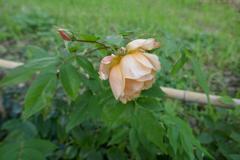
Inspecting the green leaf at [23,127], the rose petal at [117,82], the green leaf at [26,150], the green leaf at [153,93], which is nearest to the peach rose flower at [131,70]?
the rose petal at [117,82]

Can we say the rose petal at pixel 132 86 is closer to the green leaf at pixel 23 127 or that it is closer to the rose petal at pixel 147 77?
the rose petal at pixel 147 77

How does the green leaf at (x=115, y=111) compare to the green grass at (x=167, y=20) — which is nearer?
the green leaf at (x=115, y=111)

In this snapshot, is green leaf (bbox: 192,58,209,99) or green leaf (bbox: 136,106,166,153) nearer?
green leaf (bbox: 136,106,166,153)

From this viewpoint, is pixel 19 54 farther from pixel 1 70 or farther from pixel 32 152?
pixel 32 152

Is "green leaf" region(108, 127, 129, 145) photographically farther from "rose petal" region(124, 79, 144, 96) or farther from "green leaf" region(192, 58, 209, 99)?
"rose petal" region(124, 79, 144, 96)

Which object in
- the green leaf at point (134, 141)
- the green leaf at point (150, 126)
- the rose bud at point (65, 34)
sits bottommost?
the green leaf at point (134, 141)

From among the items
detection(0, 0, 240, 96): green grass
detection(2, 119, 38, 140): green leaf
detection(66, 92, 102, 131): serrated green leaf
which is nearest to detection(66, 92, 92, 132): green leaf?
detection(66, 92, 102, 131): serrated green leaf
